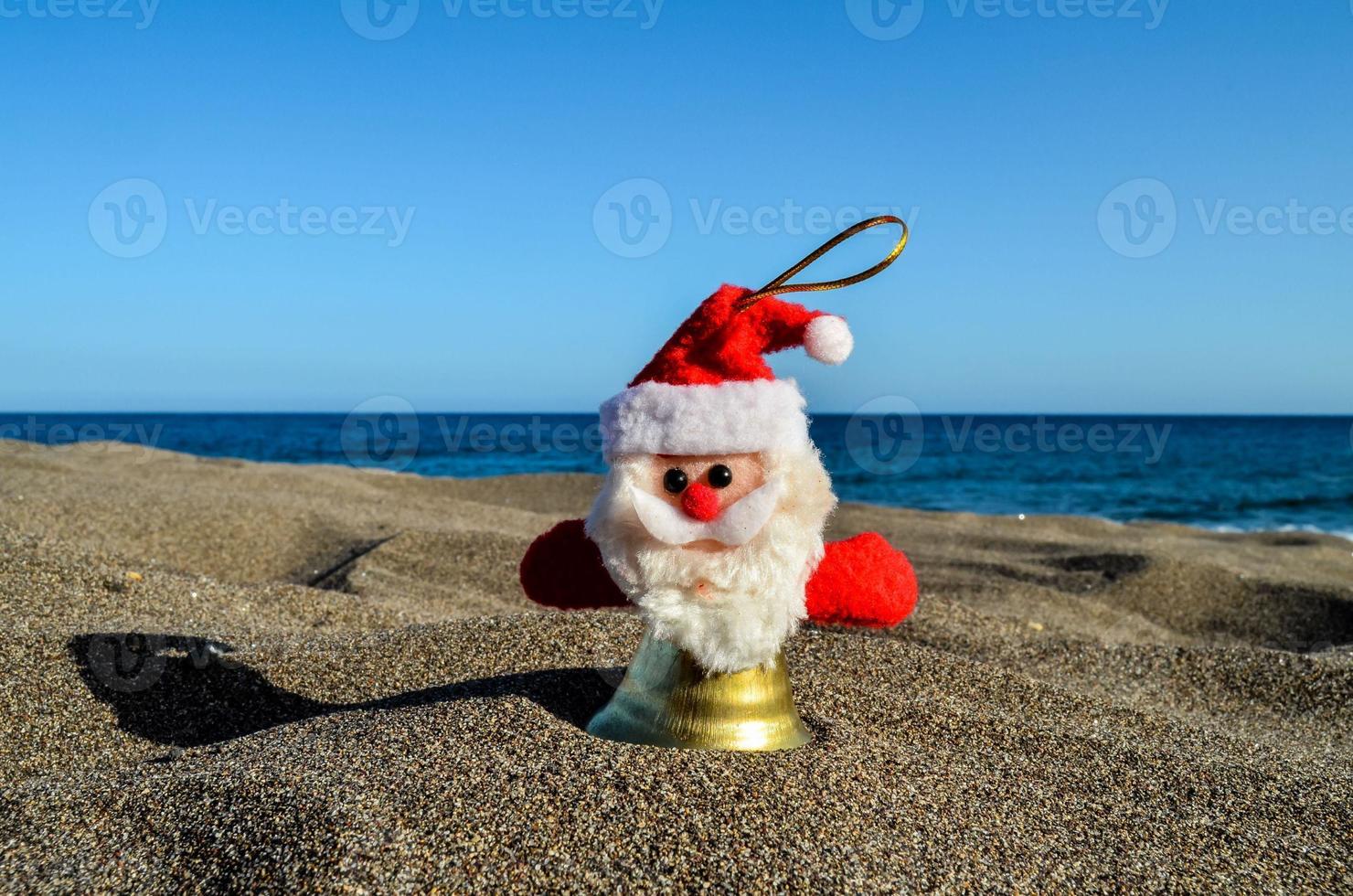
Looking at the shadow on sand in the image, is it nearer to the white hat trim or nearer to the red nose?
the red nose

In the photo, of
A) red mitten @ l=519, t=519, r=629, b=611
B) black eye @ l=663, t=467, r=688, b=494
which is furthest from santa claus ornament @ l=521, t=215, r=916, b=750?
red mitten @ l=519, t=519, r=629, b=611

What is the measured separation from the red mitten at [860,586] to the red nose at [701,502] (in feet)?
1.11

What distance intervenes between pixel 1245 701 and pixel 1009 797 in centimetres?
204

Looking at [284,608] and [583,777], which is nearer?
[583,777]

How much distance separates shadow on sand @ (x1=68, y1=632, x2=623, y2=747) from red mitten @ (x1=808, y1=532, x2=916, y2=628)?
724 millimetres

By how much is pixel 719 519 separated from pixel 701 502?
58mm

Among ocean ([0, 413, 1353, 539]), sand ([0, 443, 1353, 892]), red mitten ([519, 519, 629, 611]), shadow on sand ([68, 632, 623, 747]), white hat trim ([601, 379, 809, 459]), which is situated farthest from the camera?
ocean ([0, 413, 1353, 539])

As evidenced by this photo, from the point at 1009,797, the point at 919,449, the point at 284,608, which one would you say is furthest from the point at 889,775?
the point at 919,449

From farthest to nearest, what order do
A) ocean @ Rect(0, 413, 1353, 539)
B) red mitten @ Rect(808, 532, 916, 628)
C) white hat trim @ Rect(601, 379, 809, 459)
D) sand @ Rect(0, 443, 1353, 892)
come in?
1. ocean @ Rect(0, 413, 1353, 539)
2. red mitten @ Rect(808, 532, 916, 628)
3. white hat trim @ Rect(601, 379, 809, 459)
4. sand @ Rect(0, 443, 1353, 892)

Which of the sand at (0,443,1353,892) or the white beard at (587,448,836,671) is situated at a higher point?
the white beard at (587,448,836,671)

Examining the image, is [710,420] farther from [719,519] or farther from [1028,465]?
[1028,465]

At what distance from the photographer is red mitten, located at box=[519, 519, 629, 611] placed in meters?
2.42

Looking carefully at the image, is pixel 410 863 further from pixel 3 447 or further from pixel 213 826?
pixel 3 447

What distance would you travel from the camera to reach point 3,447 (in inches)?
384
